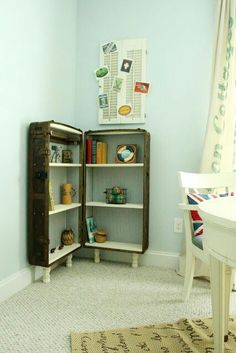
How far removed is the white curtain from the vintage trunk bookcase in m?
0.55

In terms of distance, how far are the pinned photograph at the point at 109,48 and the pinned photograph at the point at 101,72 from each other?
137 mm

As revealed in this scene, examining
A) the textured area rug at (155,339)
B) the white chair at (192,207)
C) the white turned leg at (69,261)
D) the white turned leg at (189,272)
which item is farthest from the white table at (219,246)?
the white turned leg at (69,261)

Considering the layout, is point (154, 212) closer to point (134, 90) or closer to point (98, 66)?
point (134, 90)

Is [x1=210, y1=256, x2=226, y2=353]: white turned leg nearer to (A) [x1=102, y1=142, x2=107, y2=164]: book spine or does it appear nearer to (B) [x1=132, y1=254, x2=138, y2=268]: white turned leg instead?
(B) [x1=132, y1=254, x2=138, y2=268]: white turned leg

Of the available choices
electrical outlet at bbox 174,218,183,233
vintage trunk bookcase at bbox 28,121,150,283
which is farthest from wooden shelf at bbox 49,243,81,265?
electrical outlet at bbox 174,218,183,233

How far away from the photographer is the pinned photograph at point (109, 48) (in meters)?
2.62

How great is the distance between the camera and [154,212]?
256 centimetres

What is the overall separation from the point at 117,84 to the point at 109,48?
0.34m

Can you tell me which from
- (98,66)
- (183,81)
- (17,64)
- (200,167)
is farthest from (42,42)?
(200,167)

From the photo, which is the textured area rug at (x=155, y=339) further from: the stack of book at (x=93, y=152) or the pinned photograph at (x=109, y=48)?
the pinned photograph at (x=109, y=48)

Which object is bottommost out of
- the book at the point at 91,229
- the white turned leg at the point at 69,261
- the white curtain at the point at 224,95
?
the white turned leg at the point at 69,261

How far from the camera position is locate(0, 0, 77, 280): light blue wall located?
186 centimetres

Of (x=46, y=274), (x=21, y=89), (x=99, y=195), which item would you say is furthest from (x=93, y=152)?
(x=46, y=274)

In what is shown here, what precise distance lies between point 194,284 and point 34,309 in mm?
1142
